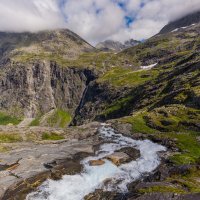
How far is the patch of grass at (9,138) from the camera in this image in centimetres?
14780

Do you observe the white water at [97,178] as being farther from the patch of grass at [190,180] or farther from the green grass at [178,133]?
the patch of grass at [190,180]

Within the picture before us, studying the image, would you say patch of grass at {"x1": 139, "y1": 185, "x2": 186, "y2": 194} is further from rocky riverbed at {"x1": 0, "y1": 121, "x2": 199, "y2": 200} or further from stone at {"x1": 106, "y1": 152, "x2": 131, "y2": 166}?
stone at {"x1": 106, "y1": 152, "x2": 131, "y2": 166}

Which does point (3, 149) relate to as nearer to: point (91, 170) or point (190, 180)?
point (91, 170)

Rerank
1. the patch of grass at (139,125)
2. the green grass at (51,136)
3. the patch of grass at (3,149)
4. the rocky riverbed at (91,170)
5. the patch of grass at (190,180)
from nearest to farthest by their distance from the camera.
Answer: the patch of grass at (190,180), the rocky riverbed at (91,170), the patch of grass at (3,149), the patch of grass at (139,125), the green grass at (51,136)

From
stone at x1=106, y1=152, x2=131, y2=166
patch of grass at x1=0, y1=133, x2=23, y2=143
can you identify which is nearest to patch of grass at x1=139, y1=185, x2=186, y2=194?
stone at x1=106, y1=152, x2=131, y2=166

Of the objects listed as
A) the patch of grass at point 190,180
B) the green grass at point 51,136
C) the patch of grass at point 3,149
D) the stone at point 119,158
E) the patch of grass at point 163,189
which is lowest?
the patch of grass at point 3,149

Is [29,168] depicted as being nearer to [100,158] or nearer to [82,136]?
[100,158]

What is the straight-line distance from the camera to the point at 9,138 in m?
151

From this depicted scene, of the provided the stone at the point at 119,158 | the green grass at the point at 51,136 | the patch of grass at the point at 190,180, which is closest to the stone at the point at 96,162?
the stone at the point at 119,158

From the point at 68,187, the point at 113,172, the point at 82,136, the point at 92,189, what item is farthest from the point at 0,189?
the point at 82,136

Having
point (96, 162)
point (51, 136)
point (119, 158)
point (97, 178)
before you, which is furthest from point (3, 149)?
point (97, 178)

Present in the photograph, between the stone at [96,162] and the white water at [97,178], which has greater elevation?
the stone at [96,162]

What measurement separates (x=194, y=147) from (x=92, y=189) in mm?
43403

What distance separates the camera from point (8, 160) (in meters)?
107
